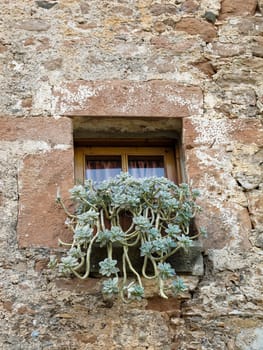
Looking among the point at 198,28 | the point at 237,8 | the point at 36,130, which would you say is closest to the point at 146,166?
the point at 36,130

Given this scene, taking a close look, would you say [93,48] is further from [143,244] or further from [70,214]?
[143,244]

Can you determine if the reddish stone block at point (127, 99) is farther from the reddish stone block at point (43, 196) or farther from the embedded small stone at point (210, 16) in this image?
the embedded small stone at point (210, 16)

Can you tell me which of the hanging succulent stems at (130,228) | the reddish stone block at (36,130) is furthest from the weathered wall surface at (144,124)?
the hanging succulent stems at (130,228)

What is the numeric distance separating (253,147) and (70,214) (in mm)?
949

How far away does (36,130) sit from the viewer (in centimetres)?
319

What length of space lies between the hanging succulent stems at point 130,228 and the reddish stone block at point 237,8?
1.18 m

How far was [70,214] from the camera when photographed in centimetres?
297

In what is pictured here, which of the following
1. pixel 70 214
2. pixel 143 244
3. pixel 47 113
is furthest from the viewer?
pixel 47 113

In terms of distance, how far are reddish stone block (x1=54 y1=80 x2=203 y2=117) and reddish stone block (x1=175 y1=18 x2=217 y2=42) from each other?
0.35m

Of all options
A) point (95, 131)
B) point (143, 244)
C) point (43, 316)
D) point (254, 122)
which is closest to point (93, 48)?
point (95, 131)

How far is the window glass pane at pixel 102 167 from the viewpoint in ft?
10.7

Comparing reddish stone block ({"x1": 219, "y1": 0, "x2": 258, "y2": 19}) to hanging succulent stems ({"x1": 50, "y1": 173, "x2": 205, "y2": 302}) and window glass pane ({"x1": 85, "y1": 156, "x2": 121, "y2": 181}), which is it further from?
hanging succulent stems ({"x1": 50, "y1": 173, "x2": 205, "y2": 302})

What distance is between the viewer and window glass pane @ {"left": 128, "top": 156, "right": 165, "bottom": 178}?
10.8 feet

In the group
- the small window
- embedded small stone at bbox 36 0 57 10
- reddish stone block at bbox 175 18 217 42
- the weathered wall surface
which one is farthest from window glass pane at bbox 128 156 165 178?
embedded small stone at bbox 36 0 57 10
